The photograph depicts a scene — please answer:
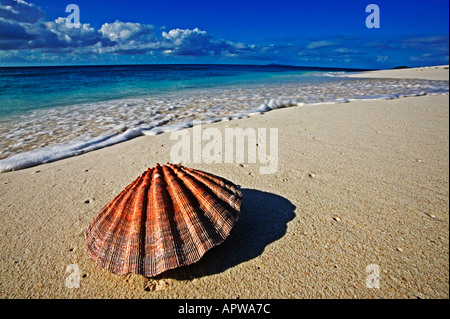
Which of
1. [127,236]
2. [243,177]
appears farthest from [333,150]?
[127,236]

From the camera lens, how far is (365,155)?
10.2 feet

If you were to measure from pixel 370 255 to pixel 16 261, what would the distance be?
8.00 ft

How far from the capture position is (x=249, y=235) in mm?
1823

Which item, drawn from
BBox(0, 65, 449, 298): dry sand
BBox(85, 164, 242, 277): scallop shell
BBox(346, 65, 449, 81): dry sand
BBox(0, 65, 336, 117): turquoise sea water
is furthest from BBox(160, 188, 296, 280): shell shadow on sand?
BBox(346, 65, 449, 81): dry sand

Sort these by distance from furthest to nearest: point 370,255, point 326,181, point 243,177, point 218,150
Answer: point 218,150 → point 243,177 → point 326,181 → point 370,255

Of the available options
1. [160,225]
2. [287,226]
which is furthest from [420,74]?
[160,225]

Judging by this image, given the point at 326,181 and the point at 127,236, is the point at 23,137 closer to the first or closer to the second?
the point at 127,236

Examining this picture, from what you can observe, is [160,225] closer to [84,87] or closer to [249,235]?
[249,235]

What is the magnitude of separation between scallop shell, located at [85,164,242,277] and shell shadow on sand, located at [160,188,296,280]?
0.21 meters

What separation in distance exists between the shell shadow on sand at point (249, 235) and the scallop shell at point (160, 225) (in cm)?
21

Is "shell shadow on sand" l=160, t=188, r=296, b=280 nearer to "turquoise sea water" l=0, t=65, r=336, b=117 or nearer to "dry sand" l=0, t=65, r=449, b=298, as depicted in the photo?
"dry sand" l=0, t=65, r=449, b=298

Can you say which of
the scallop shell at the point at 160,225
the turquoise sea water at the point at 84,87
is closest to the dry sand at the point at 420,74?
the turquoise sea water at the point at 84,87

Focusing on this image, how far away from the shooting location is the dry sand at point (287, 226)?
4.78 feet
